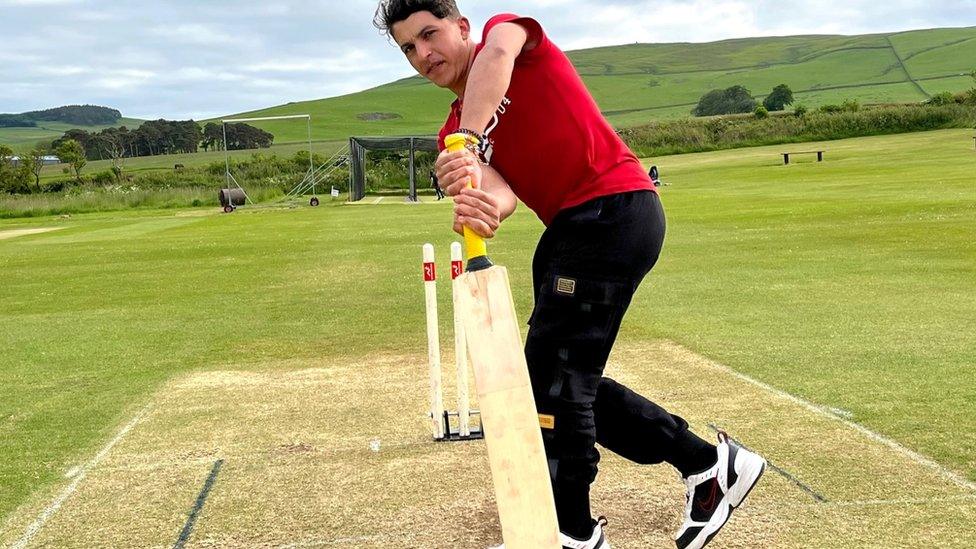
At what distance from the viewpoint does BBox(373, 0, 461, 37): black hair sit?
341 cm

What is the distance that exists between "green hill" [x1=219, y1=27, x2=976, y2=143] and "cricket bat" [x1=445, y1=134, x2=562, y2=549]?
10012 cm

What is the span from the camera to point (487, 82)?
10.6 ft

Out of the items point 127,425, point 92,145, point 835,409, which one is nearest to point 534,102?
point 835,409

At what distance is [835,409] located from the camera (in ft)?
20.8

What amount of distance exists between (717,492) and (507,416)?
1.63 m

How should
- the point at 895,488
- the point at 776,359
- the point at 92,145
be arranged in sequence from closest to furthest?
1. the point at 895,488
2. the point at 776,359
3. the point at 92,145

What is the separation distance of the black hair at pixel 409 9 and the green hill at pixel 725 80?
9955 cm

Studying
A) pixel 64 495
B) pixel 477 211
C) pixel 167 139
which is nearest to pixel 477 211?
pixel 477 211

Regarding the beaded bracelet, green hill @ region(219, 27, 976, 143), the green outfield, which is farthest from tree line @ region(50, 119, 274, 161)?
the beaded bracelet

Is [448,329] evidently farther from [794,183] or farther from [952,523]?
[794,183]

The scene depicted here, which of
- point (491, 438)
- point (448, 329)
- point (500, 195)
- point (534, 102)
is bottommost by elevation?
point (448, 329)

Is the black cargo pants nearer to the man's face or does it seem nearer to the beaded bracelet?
the beaded bracelet

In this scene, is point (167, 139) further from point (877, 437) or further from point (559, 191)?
point (559, 191)

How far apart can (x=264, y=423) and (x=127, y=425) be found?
1.10m
